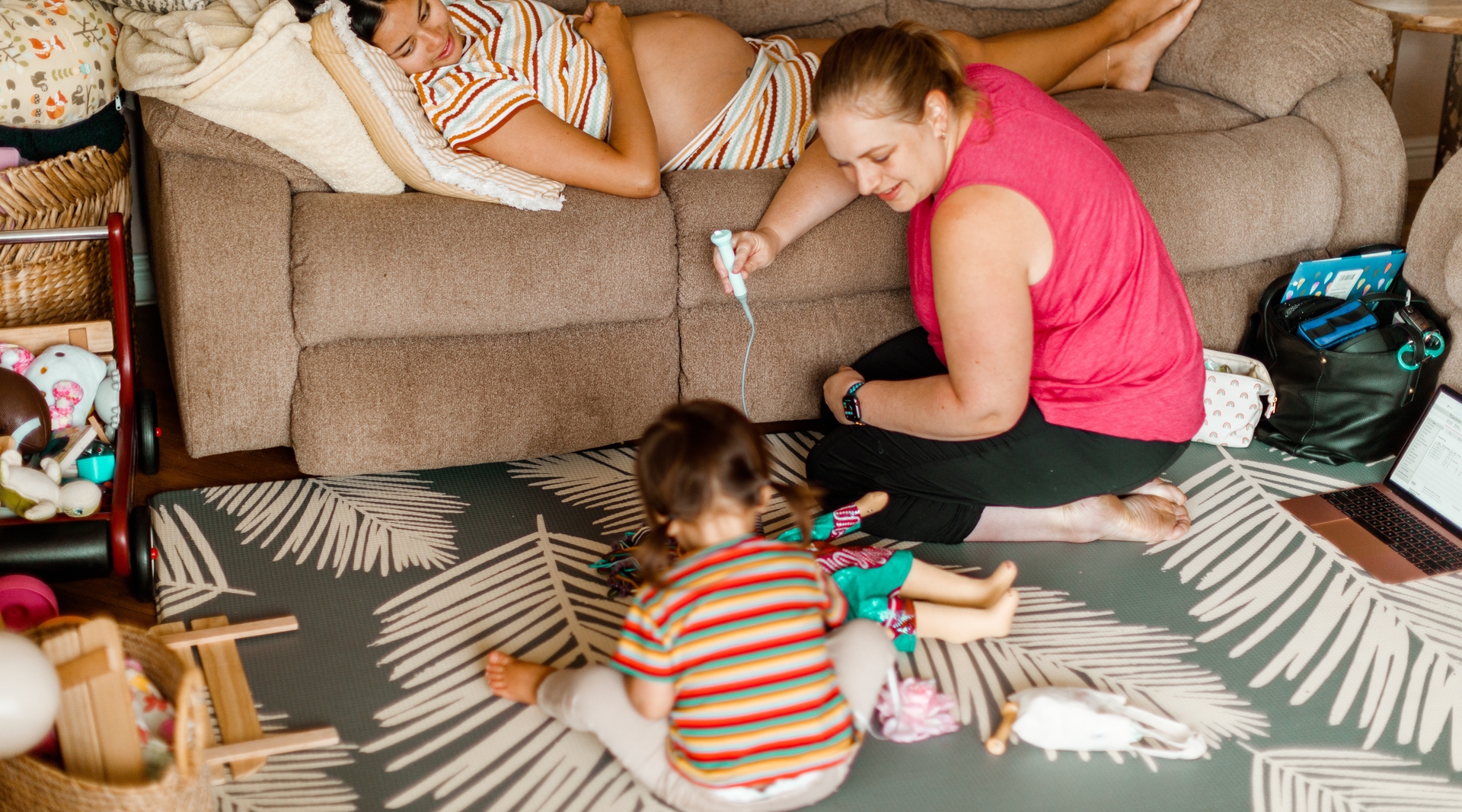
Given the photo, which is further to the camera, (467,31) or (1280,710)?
(467,31)

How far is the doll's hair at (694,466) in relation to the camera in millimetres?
1282

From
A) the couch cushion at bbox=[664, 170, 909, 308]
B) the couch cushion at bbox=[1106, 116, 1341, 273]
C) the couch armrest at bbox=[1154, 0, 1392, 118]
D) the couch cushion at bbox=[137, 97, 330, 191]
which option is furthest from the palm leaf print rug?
the couch armrest at bbox=[1154, 0, 1392, 118]

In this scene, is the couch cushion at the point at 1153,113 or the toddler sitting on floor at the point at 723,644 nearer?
the toddler sitting on floor at the point at 723,644

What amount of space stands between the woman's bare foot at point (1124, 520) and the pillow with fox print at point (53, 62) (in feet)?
5.99

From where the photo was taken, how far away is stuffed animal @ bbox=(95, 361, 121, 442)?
1922 mm

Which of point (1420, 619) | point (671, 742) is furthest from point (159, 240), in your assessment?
point (1420, 619)

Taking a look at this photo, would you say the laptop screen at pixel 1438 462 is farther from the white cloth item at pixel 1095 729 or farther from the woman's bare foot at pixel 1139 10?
the woman's bare foot at pixel 1139 10

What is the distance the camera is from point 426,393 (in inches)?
79.1

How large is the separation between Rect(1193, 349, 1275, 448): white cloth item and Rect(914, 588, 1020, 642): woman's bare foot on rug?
748 millimetres

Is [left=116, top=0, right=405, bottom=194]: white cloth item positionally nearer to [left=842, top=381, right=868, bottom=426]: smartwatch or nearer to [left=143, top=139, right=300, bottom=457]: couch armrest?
[left=143, top=139, right=300, bottom=457]: couch armrest

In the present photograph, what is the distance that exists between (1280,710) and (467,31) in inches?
69.3

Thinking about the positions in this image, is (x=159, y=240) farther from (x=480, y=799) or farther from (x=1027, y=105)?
(x=1027, y=105)

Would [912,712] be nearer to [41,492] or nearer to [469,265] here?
[469,265]

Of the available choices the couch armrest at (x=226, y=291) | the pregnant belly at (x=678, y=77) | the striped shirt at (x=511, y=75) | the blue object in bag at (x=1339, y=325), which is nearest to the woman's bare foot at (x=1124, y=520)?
the blue object in bag at (x=1339, y=325)
